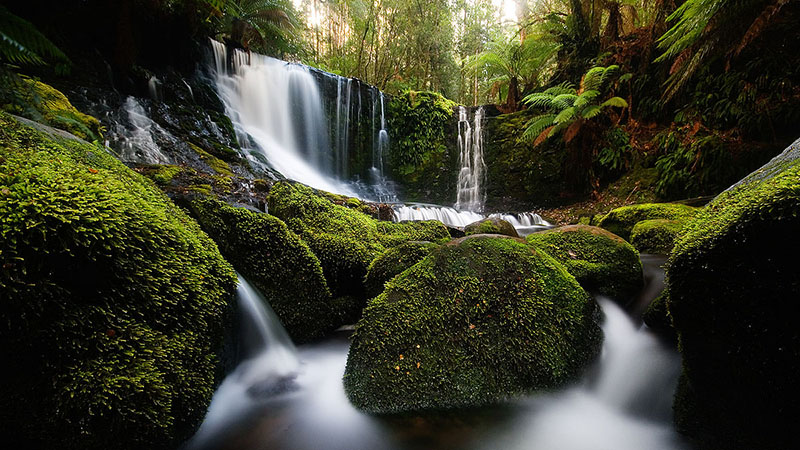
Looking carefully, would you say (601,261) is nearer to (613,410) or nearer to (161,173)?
(613,410)

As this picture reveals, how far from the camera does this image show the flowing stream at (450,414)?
5.48ft

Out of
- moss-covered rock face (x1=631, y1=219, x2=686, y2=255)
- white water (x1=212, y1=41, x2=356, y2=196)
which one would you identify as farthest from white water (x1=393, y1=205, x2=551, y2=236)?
white water (x1=212, y1=41, x2=356, y2=196)

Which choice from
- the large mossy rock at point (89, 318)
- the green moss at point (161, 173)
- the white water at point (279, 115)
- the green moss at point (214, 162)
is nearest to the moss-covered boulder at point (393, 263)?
the large mossy rock at point (89, 318)

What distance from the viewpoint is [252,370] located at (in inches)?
87.7

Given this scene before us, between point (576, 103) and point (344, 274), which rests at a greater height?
point (576, 103)

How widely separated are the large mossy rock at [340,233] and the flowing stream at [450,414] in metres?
0.91

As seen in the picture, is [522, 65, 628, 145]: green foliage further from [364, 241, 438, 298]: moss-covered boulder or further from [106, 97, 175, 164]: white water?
[106, 97, 175, 164]: white water

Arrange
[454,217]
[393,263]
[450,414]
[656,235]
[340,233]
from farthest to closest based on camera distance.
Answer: [454,217], [656,235], [340,233], [393,263], [450,414]

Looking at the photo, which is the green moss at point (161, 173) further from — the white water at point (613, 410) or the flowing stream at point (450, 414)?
the white water at point (613, 410)

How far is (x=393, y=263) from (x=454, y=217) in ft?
18.4

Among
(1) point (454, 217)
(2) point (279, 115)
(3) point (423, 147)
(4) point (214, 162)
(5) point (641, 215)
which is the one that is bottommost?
(1) point (454, 217)

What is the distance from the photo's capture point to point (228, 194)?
3992 mm

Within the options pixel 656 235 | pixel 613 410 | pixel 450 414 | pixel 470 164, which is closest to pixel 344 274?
pixel 450 414

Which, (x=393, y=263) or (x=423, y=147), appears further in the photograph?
(x=423, y=147)
